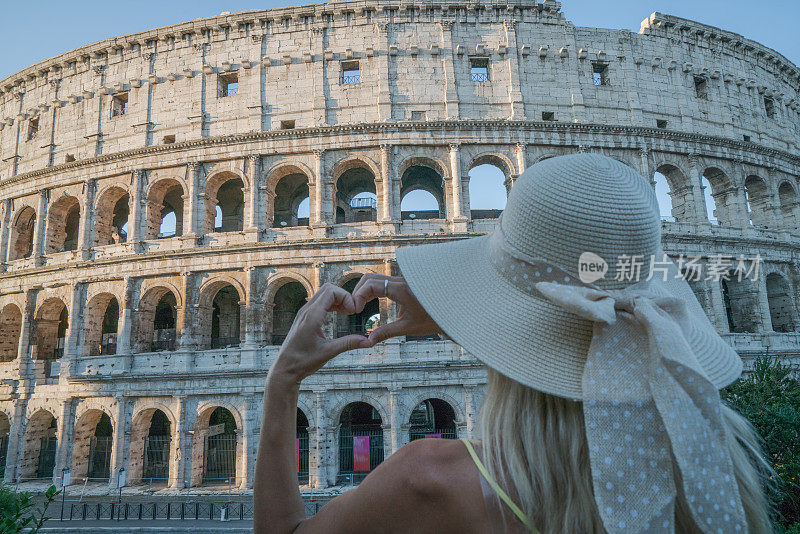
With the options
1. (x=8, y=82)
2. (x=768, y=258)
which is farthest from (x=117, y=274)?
(x=768, y=258)

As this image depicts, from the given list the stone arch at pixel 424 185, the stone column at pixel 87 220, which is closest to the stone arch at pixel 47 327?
the stone column at pixel 87 220

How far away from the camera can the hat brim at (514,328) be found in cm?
119

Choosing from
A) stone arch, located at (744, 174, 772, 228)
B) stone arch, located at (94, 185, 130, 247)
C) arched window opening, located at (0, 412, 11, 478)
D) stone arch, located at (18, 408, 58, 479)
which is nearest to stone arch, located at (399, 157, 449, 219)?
stone arch, located at (94, 185, 130, 247)

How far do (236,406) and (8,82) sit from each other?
70.0ft

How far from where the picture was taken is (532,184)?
4.19 feet

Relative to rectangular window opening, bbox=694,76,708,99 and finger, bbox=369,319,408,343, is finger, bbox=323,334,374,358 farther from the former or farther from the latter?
rectangular window opening, bbox=694,76,708,99

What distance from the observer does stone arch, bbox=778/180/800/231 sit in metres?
20.8

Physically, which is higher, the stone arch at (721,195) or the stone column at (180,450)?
the stone arch at (721,195)

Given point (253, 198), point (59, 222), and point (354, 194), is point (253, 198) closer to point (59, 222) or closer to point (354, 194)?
point (354, 194)

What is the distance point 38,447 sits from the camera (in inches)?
717

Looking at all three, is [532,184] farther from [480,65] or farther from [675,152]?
[675,152]

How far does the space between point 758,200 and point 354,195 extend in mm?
18584

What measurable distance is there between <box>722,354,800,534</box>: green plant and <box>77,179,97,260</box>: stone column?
21639 millimetres

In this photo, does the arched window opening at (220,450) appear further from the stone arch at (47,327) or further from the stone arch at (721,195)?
the stone arch at (721,195)
